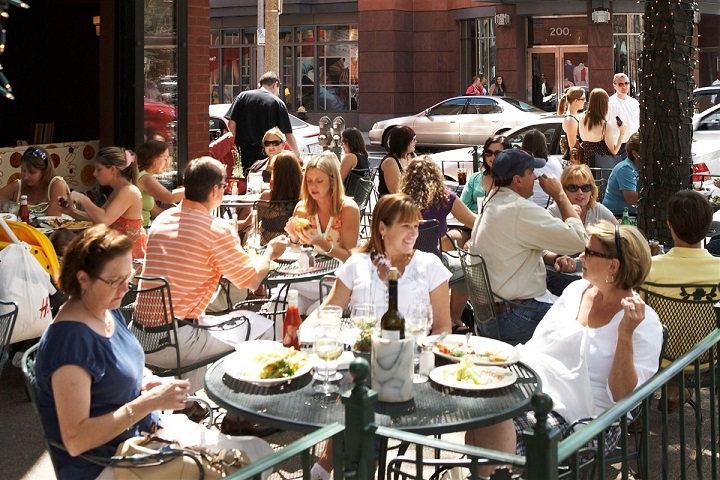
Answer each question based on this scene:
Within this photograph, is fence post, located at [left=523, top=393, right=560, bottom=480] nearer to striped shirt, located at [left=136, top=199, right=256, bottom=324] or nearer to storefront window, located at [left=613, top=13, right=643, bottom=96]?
striped shirt, located at [left=136, top=199, right=256, bottom=324]

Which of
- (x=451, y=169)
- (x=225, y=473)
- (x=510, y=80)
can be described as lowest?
(x=225, y=473)

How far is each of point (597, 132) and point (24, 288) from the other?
808 cm

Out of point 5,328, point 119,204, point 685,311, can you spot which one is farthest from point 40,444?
point 685,311

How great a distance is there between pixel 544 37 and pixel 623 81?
18.0 meters

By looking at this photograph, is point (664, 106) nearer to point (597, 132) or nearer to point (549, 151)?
point (597, 132)

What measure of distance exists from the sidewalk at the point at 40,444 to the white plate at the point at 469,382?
1.36m

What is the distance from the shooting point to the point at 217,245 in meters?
6.01

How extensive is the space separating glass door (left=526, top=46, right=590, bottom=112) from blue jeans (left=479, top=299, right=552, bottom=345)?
84.2 ft

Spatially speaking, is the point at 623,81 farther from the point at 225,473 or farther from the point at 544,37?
the point at 544,37

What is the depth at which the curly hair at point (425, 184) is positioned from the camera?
8203mm

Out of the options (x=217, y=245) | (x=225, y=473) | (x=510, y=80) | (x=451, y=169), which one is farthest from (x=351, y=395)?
(x=510, y=80)

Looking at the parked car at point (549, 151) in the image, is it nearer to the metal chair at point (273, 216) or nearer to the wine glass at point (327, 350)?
the metal chair at point (273, 216)

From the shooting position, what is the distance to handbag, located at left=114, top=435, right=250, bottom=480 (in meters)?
3.85

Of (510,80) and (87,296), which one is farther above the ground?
(510,80)
